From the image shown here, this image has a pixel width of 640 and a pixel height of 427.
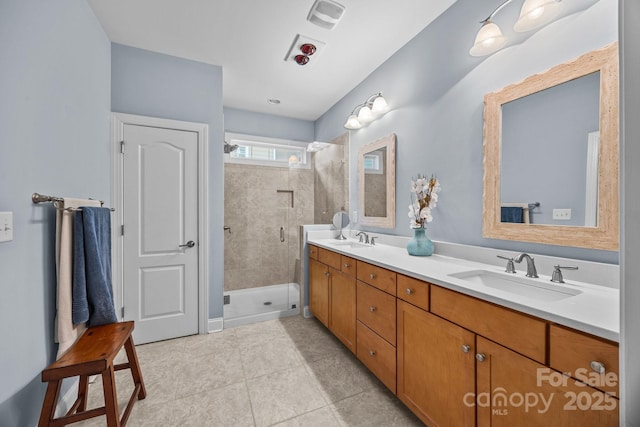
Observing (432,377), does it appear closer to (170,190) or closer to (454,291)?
(454,291)

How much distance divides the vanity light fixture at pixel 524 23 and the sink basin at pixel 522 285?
125 cm

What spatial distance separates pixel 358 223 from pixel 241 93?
84.4 inches

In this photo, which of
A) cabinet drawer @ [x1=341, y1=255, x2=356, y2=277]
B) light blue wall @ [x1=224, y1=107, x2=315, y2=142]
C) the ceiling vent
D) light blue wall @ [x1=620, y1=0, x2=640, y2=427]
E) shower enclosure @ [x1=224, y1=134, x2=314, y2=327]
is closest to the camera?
light blue wall @ [x1=620, y1=0, x2=640, y2=427]

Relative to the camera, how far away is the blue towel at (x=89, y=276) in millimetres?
1427

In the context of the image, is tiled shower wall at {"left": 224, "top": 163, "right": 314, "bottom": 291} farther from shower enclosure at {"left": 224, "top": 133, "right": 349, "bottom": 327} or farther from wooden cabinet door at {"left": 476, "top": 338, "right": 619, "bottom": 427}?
wooden cabinet door at {"left": 476, "top": 338, "right": 619, "bottom": 427}

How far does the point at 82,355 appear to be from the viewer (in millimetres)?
1201

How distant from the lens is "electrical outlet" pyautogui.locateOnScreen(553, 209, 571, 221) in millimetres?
1219

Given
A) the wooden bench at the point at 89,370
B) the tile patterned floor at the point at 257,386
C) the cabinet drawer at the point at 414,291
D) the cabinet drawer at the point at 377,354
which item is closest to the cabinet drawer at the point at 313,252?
the tile patterned floor at the point at 257,386

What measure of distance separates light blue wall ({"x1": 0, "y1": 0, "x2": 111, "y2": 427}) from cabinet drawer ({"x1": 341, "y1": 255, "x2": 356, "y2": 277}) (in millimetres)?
1797

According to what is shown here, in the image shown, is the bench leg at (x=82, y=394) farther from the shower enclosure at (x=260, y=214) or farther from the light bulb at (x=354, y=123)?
the light bulb at (x=354, y=123)

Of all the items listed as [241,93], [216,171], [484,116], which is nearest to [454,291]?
[484,116]

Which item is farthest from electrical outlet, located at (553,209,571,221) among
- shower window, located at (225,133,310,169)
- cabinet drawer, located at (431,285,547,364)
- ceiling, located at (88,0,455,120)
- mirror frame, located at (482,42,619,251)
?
shower window, located at (225,133,310,169)

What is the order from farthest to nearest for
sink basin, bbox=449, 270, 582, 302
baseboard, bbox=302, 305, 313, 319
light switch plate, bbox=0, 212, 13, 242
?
baseboard, bbox=302, 305, 313, 319, sink basin, bbox=449, 270, 582, 302, light switch plate, bbox=0, 212, 13, 242

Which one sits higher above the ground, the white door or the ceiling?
the ceiling
